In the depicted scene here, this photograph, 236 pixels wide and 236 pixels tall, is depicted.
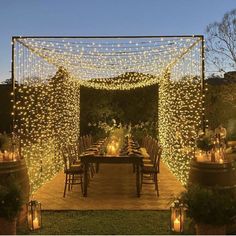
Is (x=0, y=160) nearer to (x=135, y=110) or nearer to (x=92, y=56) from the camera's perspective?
(x=92, y=56)

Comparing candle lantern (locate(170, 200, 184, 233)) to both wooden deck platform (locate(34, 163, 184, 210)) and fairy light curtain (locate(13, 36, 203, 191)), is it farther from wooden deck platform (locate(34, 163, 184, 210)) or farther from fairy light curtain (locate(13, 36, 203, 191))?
fairy light curtain (locate(13, 36, 203, 191))

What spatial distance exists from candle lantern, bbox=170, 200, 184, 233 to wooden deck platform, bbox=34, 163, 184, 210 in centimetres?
69

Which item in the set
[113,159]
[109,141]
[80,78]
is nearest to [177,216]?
[113,159]

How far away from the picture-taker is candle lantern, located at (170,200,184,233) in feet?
14.5

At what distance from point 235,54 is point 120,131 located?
8523 millimetres

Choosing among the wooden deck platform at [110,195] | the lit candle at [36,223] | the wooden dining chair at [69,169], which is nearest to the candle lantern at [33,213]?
the lit candle at [36,223]

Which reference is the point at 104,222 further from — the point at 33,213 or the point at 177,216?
the point at 177,216

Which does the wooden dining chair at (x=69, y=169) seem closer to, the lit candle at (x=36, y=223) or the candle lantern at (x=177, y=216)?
the lit candle at (x=36, y=223)

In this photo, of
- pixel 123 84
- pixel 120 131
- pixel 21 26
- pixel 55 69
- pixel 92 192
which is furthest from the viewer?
pixel 123 84

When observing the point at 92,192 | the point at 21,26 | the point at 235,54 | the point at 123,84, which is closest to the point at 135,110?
the point at 123,84

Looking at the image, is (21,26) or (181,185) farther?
(21,26)

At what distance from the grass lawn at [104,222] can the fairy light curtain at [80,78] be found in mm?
1736

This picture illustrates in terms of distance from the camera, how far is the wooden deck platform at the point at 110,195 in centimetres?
595

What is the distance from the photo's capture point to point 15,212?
4.09 meters
